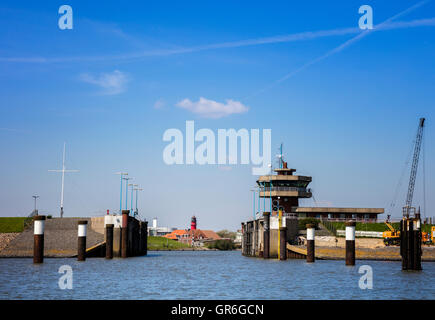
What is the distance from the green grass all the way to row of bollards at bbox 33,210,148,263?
22.9 metres

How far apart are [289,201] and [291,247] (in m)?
50.8

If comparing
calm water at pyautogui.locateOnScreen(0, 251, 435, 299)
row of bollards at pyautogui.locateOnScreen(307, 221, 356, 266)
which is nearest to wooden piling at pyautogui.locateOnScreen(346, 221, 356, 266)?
row of bollards at pyautogui.locateOnScreen(307, 221, 356, 266)

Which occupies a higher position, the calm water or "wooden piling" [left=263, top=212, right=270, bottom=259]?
"wooden piling" [left=263, top=212, right=270, bottom=259]

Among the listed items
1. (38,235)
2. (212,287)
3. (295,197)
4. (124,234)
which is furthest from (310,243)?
(295,197)

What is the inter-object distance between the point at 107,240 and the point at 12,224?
41.1 metres

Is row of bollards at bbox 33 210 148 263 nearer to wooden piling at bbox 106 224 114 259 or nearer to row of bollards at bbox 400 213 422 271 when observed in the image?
wooden piling at bbox 106 224 114 259

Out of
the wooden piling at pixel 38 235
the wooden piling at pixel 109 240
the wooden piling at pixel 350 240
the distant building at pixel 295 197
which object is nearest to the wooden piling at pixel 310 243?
the wooden piling at pixel 350 240

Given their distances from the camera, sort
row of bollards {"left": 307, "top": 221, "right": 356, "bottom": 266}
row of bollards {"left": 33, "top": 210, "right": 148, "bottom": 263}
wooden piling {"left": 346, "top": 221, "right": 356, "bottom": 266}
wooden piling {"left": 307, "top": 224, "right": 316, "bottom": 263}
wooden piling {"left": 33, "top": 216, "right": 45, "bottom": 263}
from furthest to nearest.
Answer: wooden piling {"left": 307, "top": 224, "right": 316, "bottom": 263} → row of bollards {"left": 307, "top": 221, "right": 356, "bottom": 266} → wooden piling {"left": 346, "top": 221, "right": 356, "bottom": 266} → row of bollards {"left": 33, "top": 210, "right": 148, "bottom": 263} → wooden piling {"left": 33, "top": 216, "right": 45, "bottom": 263}

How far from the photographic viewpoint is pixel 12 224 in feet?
393

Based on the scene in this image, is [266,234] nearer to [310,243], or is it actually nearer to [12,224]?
[310,243]

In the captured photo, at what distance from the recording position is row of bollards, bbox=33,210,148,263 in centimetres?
6381

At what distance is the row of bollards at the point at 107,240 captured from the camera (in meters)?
63.8

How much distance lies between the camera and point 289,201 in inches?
5704
